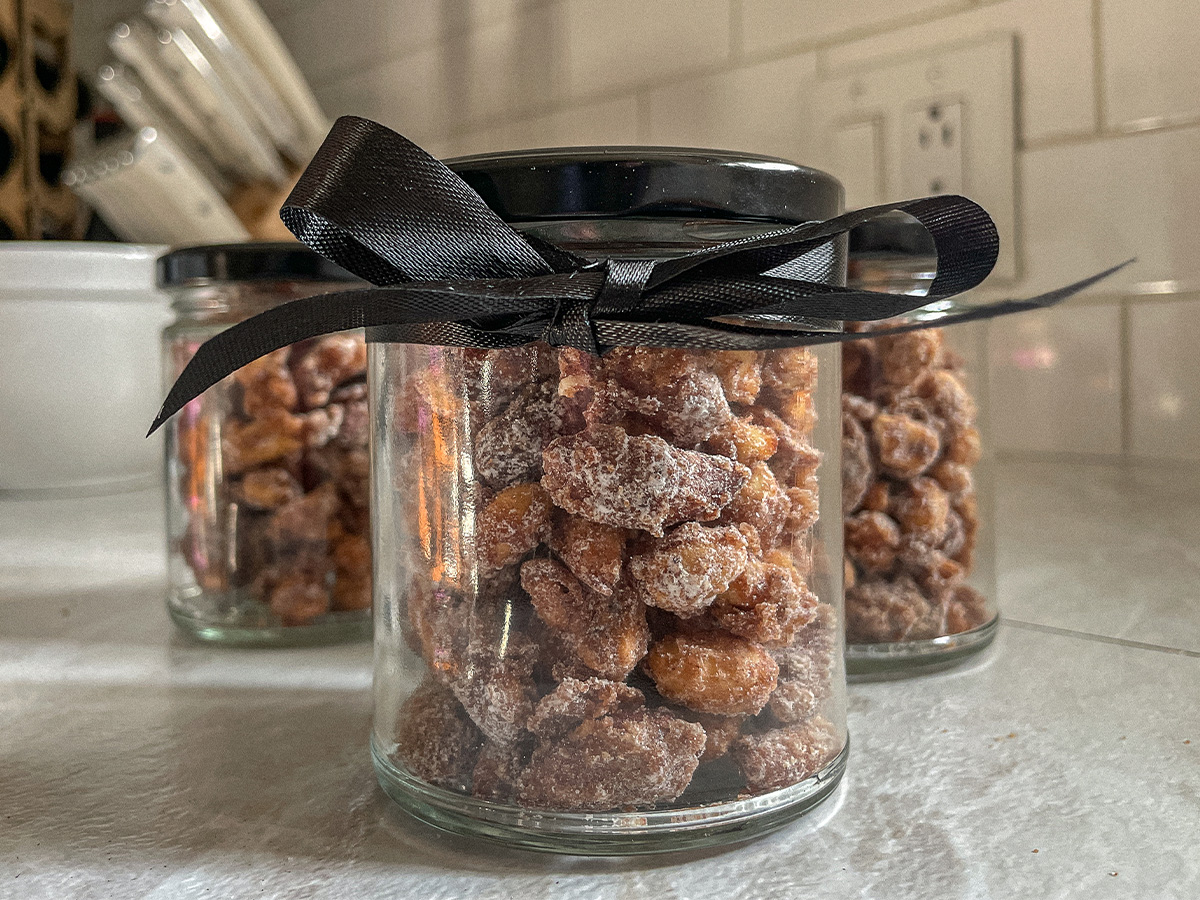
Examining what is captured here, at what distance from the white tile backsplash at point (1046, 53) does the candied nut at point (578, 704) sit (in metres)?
0.82

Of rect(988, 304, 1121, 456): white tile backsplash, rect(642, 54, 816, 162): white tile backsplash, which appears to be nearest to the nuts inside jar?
rect(988, 304, 1121, 456): white tile backsplash

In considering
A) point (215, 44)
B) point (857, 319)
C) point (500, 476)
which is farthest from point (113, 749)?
point (215, 44)

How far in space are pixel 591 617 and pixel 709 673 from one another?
36 mm

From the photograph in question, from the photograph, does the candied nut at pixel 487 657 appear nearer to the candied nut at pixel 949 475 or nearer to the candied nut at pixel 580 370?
the candied nut at pixel 580 370

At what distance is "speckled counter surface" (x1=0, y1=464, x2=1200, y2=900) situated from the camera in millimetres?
288

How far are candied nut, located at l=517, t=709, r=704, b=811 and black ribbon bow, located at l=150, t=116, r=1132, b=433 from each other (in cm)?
11

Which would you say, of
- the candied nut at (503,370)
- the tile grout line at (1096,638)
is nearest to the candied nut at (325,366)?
the candied nut at (503,370)

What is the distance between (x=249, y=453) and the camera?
1.71ft

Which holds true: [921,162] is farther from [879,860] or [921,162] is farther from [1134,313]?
[879,860]

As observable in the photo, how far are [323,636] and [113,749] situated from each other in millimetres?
139

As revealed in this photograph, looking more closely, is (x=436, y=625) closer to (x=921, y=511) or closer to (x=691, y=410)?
(x=691, y=410)

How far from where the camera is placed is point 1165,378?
0.93 meters

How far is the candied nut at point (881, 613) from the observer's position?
46cm

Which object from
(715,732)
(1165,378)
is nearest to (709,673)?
(715,732)
